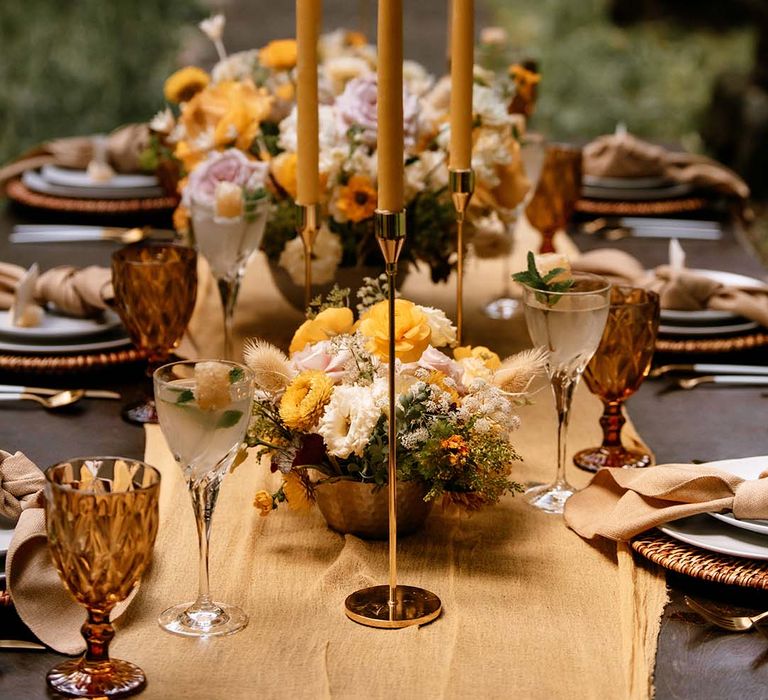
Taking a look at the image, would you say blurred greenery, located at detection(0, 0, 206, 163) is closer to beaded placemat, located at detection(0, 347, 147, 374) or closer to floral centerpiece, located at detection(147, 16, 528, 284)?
floral centerpiece, located at detection(147, 16, 528, 284)

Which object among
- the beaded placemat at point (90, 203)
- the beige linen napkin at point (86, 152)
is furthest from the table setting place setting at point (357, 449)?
the beige linen napkin at point (86, 152)

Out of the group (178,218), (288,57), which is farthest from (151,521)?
(288,57)

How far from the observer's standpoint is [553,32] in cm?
657

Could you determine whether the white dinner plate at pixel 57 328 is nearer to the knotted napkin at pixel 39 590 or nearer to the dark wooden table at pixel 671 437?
the dark wooden table at pixel 671 437

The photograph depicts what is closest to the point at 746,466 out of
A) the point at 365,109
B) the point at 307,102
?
the point at 307,102

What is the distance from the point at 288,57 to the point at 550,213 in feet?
1.66

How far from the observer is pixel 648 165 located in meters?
2.74

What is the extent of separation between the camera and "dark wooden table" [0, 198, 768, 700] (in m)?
1.06

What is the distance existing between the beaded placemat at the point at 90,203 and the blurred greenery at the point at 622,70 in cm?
378

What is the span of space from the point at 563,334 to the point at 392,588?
365mm

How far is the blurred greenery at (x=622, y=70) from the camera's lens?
6.21 meters

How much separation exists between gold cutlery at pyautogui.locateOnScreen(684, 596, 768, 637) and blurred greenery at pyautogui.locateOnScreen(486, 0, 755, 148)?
5.07 metres

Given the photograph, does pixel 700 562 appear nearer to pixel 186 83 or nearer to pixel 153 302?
pixel 153 302

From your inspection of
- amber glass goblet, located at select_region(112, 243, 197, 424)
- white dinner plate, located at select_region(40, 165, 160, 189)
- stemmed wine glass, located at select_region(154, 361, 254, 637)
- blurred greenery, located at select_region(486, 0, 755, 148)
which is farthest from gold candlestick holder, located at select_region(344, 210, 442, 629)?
blurred greenery, located at select_region(486, 0, 755, 148)
